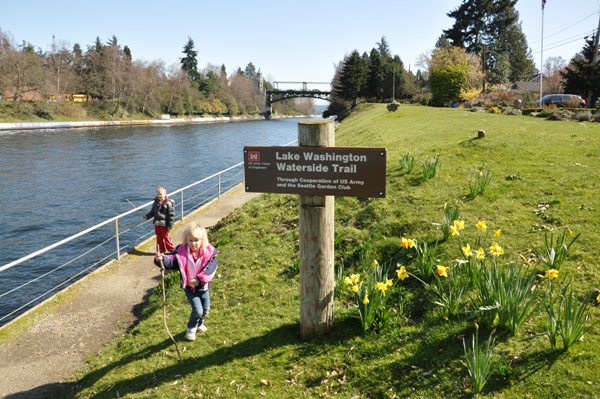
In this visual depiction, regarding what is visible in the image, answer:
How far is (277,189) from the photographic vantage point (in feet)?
16.2

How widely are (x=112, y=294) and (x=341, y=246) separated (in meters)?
3.94

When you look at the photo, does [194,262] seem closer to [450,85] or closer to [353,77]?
[450,85]

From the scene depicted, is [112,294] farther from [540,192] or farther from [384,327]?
[540,192]

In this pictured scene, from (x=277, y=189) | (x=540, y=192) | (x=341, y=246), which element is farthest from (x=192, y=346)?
(x=540, y=192)

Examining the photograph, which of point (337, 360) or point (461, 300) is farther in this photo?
point (461, 300)

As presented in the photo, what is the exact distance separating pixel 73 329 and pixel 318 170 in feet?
14.5

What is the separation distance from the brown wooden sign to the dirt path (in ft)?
10.7

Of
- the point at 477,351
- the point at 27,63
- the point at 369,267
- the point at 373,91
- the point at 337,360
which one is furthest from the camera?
the point at 373,91

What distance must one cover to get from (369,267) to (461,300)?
1526 millimetres

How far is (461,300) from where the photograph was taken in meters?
5.13

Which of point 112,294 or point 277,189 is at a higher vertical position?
point 277,189

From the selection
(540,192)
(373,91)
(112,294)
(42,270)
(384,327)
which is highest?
(373,91)

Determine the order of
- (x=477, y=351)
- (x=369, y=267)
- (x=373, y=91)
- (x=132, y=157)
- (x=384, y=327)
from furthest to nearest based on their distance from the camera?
(x=373, y=91), (x=132, y=157), (x=369, y=267), (x=384, y=327), (x=477, y=351)

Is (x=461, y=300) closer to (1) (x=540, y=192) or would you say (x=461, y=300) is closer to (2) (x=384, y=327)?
(2) (x=384, y=327)
